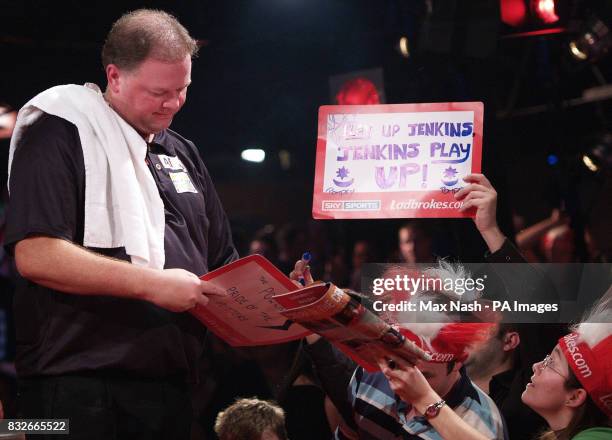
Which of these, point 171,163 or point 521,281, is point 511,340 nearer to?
point 521,281

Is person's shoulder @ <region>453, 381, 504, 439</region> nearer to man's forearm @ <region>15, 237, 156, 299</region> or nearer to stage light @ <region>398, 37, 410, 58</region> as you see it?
man's forearm @ <region>15, 237, 156, 299</region>

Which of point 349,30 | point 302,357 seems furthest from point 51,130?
point 349,30

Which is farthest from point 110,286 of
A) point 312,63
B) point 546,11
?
point 312,63

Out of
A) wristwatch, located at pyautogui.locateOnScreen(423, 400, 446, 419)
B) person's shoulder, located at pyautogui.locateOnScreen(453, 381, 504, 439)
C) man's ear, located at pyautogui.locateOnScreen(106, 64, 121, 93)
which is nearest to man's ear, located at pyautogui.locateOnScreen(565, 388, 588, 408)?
person's shoulder, located at pyautogui.locateOnScreen(453, 381, 504, 439)

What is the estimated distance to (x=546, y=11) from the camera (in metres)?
3.97

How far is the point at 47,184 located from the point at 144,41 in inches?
16.4

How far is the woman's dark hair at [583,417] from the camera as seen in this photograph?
229 centimetres

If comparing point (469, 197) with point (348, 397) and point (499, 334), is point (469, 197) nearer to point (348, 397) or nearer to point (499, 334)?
point (499, 334)

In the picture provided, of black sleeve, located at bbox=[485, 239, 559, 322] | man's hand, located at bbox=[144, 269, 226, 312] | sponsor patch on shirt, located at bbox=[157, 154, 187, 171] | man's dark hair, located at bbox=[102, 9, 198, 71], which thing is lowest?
black sleeve, located at bbox=[485, 239, 559, 322]

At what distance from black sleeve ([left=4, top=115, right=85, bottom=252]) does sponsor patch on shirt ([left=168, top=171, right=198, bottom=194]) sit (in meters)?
0.27

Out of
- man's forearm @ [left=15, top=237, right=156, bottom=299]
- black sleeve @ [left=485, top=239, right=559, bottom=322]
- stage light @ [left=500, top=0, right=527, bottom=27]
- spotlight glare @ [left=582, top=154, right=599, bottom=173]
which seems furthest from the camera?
spotlight glare @ [left=582, top=154, right=599, bottom=173]

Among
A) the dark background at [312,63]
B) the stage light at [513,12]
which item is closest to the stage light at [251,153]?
the dark background at [312,63]

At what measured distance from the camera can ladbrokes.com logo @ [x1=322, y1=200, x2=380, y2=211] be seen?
2.51m

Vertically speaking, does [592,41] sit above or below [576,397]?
above
